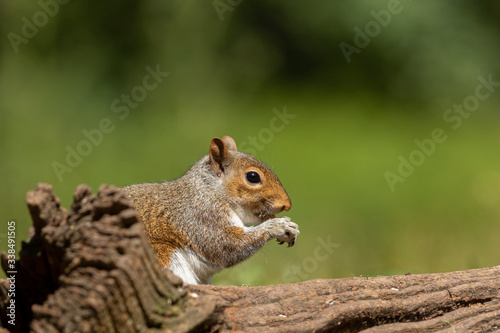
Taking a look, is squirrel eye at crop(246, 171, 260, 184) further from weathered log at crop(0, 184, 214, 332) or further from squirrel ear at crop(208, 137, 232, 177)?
weathered log at crop(0, 184, 214, 332)

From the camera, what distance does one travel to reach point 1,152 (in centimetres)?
570

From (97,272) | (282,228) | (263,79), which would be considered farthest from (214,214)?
(263,79)

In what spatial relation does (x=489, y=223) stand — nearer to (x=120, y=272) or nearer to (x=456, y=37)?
(x=456, y=37)

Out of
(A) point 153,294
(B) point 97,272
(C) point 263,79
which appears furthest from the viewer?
(C) point 263,79

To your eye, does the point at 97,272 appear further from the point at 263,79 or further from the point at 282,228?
the point at 263,79

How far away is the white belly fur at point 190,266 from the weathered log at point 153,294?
0.60 metres

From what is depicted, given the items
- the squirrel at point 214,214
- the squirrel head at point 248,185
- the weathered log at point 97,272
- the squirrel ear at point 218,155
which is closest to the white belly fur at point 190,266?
the squirrel at point 214,214

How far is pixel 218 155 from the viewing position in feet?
10.9

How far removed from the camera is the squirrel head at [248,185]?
127 inches

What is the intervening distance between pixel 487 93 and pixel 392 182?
56.3 inches

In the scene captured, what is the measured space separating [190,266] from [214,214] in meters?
0.27

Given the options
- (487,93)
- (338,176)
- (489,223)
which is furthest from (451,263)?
(487,93)

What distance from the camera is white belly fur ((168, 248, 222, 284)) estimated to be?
9.96ft

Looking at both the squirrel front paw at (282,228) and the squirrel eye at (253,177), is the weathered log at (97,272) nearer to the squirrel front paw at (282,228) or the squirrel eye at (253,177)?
the squirrel front paw at (282,228)
